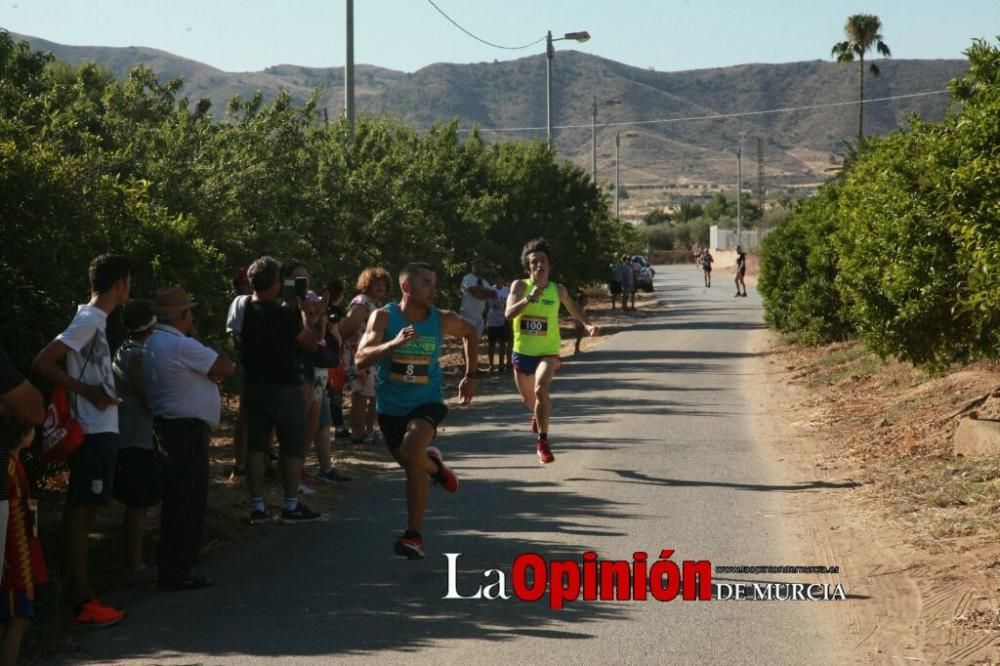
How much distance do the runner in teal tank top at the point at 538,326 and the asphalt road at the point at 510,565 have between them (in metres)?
0.60

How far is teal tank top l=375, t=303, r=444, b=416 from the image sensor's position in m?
9.14

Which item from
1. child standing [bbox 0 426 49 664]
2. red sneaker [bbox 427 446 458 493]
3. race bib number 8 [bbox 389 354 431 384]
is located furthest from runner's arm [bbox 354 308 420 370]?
child standing [bbox 0 426 49 664]

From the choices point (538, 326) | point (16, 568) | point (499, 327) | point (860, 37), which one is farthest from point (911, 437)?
point (860, 37)

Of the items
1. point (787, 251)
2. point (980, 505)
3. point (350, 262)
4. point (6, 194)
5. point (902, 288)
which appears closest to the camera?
point (6, 194)

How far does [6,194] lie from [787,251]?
22.1m

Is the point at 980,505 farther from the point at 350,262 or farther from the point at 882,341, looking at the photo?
the point at 350,262

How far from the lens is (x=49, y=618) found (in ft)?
25.4

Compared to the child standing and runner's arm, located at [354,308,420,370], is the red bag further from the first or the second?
runner's arm, located at [354,308,420,370]

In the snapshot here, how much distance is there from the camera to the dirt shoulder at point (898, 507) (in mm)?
7242

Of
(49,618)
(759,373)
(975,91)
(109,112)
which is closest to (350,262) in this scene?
(109,112)

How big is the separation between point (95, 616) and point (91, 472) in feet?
2.56

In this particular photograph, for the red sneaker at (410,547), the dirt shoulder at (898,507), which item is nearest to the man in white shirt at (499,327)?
the dirt shoulder at (898,507)

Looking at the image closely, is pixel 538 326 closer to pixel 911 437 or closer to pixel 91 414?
pixel 911 437

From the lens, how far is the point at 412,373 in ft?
30.0
